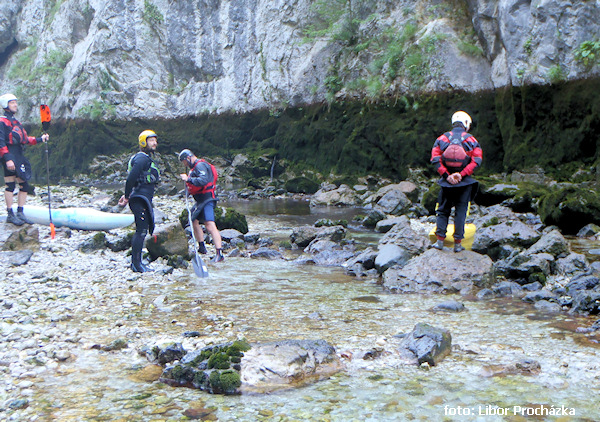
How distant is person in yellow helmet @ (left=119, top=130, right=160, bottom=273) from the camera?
8.01 m

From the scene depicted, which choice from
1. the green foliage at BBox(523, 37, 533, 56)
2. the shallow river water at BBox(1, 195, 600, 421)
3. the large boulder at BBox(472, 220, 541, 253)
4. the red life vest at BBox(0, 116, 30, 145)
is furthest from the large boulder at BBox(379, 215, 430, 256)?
the green foliage at BBox(523, 37, 533, 56)

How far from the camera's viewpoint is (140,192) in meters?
8.10

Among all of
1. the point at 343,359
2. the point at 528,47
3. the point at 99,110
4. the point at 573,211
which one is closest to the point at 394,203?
the point at 573,211

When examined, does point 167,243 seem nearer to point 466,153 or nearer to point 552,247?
point 466,153

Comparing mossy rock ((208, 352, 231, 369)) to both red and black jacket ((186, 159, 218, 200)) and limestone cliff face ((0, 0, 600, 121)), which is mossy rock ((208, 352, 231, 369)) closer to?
red and black jacket ((186, 159, 218, 200))

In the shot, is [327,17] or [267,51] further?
[267,51]

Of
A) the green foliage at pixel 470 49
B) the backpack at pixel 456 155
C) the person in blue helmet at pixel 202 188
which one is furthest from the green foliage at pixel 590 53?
the person in blue helmet at pixel 202 188

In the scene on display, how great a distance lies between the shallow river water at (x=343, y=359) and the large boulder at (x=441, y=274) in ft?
Answer: 1.03

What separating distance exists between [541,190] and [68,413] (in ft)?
45.5

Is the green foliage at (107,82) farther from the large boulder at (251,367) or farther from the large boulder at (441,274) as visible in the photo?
the large boulder at (251,367)

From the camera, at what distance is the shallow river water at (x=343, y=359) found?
3711 millimetres

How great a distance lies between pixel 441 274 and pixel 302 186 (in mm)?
15226

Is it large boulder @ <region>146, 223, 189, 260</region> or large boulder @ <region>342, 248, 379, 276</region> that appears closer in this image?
large boulder @ <region>342, 248, 379, 276</region>

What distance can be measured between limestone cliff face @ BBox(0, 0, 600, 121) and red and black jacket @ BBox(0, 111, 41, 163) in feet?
49.7
